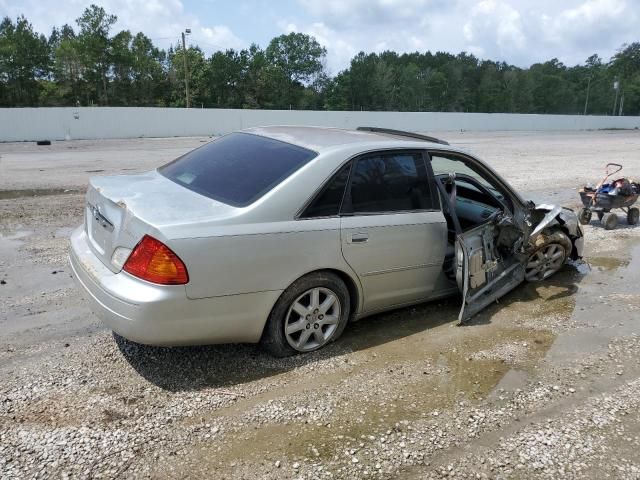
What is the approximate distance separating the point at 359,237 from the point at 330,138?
949 mm

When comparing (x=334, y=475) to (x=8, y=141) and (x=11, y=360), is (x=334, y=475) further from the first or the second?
(x=8, y=141)

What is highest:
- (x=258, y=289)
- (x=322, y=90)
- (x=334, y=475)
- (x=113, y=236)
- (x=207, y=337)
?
(x=322, y=90)

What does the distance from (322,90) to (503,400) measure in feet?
321

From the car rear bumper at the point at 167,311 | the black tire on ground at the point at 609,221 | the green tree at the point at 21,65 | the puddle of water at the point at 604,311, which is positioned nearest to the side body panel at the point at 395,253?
the car rear bumper at the point at 167,311

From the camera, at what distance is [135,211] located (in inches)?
132

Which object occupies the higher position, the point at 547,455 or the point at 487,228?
the point at 487,228

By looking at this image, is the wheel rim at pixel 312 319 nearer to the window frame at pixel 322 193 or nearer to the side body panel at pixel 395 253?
the side body panel at pixel 395 253

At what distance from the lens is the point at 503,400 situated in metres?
3.46

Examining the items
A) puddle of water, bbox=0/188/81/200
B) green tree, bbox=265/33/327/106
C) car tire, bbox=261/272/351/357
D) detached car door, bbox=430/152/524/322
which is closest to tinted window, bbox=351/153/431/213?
detached car door, bbox=430/152/524/322

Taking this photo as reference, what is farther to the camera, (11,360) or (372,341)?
(372,341)

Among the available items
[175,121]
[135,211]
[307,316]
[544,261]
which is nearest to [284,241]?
[307,316]

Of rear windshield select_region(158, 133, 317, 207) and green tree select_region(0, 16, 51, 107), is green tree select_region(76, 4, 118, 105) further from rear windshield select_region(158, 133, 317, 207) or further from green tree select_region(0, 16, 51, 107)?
rear windshield select_region(158, 133, 317, 207)

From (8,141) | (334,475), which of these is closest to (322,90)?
(8,141)

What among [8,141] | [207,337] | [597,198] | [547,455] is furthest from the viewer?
[8,141]
